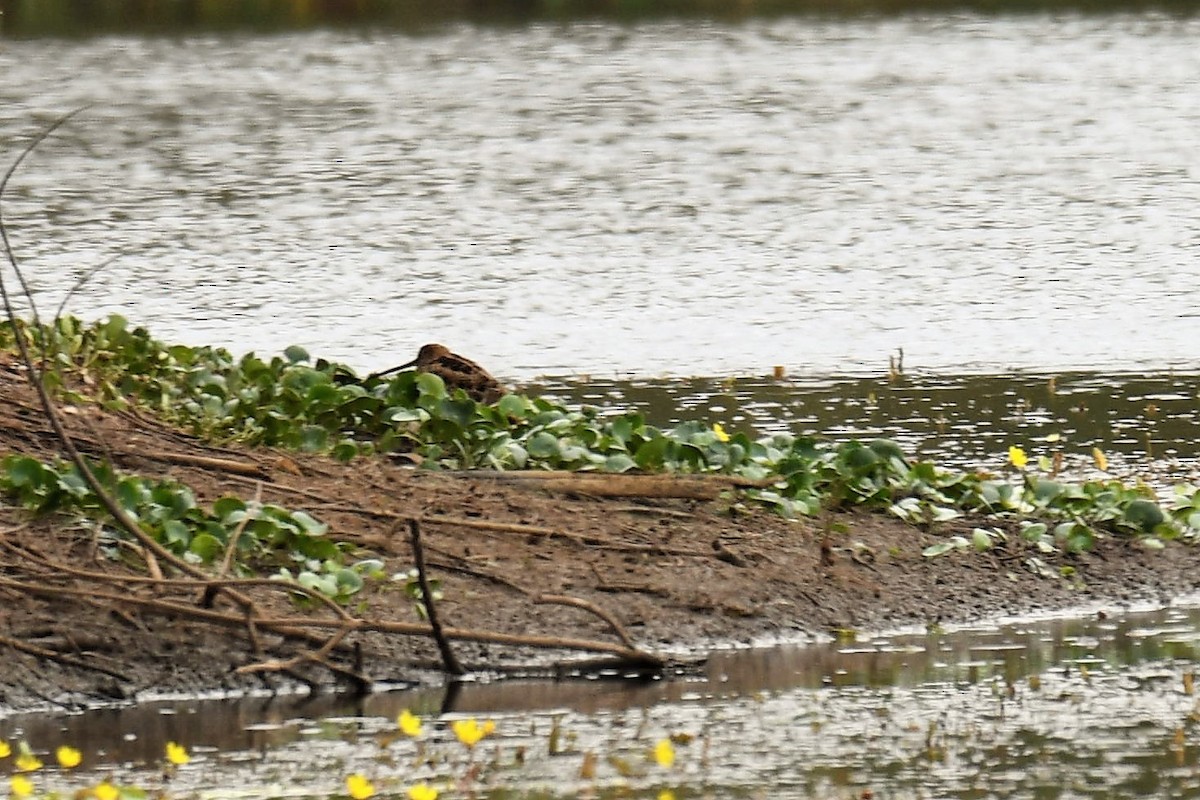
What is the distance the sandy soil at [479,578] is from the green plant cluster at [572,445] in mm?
119

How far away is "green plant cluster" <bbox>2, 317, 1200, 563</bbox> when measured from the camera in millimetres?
7934

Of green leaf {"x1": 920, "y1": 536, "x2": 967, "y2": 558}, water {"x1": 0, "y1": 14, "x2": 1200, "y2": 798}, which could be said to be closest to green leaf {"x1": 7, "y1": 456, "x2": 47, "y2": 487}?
water {"x1": 0, "y1": 14, "x2": 1200, "y2": 798}

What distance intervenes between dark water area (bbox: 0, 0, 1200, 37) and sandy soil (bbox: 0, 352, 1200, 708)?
24190mm

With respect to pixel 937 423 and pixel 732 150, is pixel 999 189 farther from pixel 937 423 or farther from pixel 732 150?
pixel 937 423

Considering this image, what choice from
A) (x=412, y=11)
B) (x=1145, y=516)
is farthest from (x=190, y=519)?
(x=412, y=11)

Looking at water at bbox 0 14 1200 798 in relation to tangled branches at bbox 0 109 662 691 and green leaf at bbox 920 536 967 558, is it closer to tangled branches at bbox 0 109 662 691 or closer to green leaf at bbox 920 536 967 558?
tangled branches at bbox 0 109 662 691

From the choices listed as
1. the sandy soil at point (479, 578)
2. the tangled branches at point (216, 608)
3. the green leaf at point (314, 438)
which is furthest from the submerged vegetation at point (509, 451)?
the tangled branches at point (216, 608)

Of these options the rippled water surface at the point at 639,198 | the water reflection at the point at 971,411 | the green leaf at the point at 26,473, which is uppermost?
the green leaf at the point at 26,473

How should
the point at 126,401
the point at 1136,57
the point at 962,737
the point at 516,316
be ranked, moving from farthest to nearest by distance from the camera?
the point at 1136,57 < the point at 516,316 < the point at 126,401 < the point at 962,737

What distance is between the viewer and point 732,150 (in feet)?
64.2

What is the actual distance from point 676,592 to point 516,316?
18.6 ft

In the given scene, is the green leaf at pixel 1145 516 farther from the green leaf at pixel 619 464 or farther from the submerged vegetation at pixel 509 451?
the green leaf at pixel 619 464

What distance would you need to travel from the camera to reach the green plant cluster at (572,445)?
7.93m

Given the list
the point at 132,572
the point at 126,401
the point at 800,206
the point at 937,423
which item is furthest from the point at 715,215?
the point at 132,572
